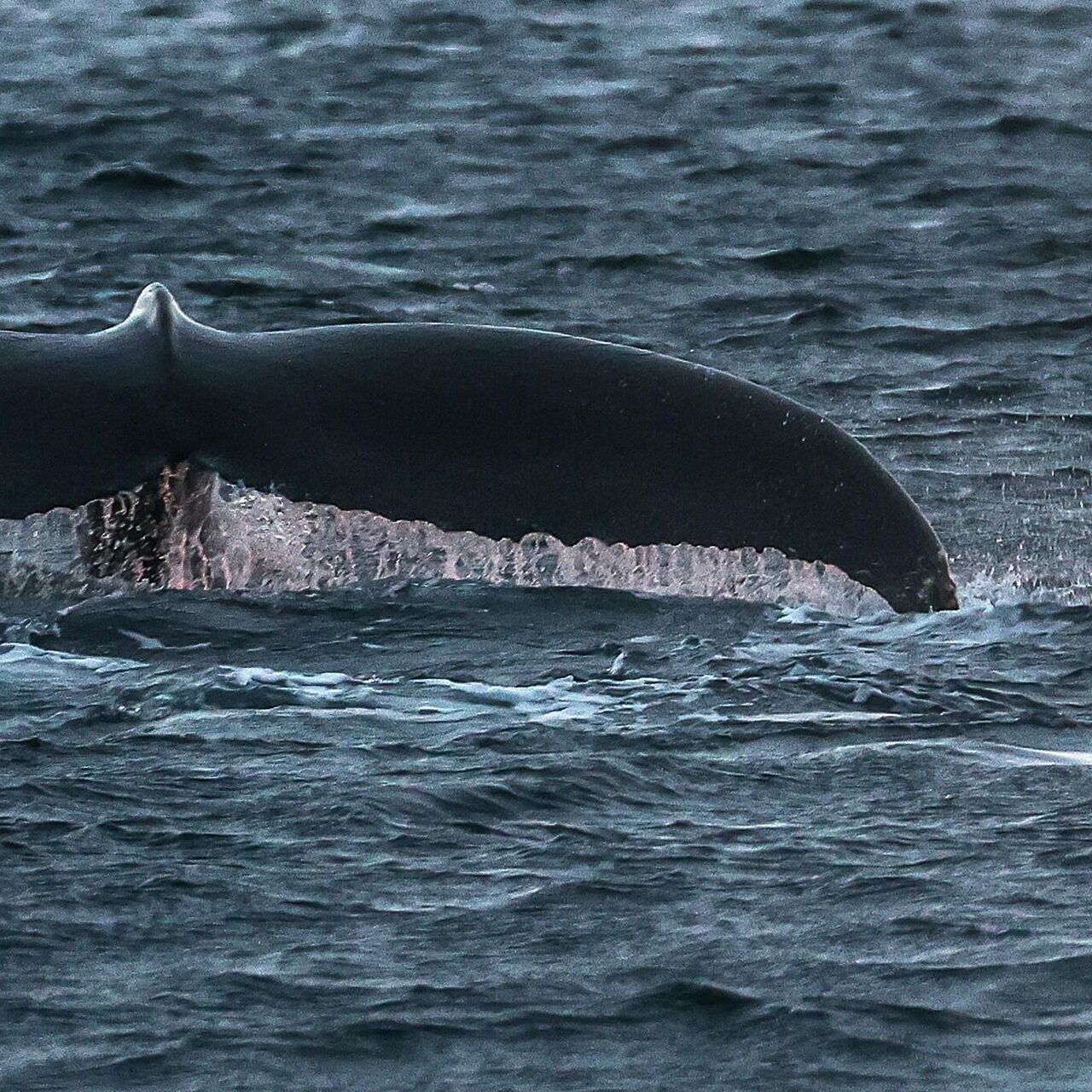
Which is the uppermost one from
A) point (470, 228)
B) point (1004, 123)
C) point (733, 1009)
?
point (1004, 123)

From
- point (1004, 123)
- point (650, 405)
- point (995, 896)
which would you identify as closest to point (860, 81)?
point (1004, 123)

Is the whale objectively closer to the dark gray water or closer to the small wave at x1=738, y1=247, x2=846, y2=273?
the dark gray water

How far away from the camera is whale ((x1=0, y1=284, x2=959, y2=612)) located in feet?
21.6

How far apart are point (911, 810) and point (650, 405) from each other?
1297mm

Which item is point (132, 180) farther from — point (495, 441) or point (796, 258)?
point (495, 441)

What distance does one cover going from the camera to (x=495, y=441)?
22.0 feet

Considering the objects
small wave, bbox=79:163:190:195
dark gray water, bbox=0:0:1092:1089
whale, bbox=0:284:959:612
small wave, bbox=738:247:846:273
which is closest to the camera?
dark gray water, bbox=0:0:1092:1089

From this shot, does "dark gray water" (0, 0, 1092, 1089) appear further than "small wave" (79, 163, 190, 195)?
No

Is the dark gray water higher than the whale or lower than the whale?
lower

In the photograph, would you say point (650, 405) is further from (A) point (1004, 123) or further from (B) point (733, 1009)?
(A) point (1004, 123)

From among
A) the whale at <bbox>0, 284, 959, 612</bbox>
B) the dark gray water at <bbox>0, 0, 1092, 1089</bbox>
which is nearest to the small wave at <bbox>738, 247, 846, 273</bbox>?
the dark gray water at <bbox>0, 0, 1092, 1089</bbox>

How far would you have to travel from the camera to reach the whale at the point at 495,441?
6.57 meters

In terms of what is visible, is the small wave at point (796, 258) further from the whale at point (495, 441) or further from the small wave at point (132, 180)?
the whale at point (495, 441)

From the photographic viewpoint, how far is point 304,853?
5.88 m
